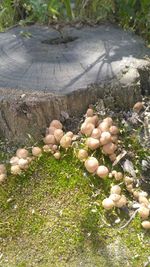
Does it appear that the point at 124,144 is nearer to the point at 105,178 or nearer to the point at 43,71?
the point at 105,178

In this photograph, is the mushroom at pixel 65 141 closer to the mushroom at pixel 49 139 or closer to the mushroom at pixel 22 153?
the mushroom at pixel 49 139

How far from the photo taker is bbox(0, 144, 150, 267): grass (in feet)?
8.52

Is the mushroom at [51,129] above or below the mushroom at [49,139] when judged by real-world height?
above

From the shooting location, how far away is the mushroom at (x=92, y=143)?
113 inches

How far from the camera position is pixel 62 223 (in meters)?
2.71

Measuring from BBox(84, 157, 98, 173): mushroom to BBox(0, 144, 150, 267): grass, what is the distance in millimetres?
73

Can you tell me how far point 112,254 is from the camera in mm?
2598

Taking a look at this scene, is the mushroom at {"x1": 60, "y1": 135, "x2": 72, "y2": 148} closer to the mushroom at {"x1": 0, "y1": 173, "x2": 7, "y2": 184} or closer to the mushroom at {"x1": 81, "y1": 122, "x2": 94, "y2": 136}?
the mushroom at {"x1": 81, "y1": 122, "x2": 94, "y2": 136}

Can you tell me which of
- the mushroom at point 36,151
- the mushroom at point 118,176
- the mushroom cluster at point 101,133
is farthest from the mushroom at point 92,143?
the mushroom at point 36,151

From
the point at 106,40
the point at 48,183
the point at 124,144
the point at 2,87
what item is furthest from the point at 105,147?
the point at 106,40

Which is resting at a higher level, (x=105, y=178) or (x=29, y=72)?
(x=29, y=72)

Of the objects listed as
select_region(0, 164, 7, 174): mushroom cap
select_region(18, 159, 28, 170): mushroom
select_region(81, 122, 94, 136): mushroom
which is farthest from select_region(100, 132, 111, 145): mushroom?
select_region(0, 164, 7, 174): mushroom cap

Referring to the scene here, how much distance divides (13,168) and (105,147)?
64 centimetres

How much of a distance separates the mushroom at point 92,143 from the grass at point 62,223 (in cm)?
14
